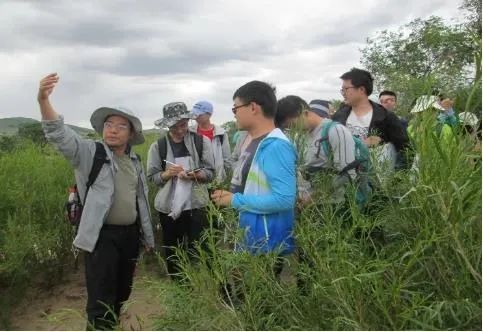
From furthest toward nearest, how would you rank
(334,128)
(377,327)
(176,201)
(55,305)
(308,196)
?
(55,305), (176,201), (334,128), (308,196), (377,327)

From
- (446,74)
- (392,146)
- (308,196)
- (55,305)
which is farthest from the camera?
(55,305)

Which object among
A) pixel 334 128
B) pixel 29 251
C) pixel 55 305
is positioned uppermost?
pixel 334 128

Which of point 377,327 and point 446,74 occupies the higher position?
point 446,74

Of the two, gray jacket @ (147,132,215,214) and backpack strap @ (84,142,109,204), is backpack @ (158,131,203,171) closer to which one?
gray jacket @ (147,132,215,214)

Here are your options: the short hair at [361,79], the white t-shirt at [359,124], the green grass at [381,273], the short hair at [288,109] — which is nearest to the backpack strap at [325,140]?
the short hair at [288,109]

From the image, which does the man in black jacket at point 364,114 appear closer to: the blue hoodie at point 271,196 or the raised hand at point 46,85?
the blue hoodie at point 271,196

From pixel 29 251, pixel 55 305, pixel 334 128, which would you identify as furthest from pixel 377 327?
pixel 55 305

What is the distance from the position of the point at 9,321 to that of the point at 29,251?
626 millimetres

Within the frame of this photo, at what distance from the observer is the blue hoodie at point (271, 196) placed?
82.8 inches

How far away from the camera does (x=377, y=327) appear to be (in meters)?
A: 1.36

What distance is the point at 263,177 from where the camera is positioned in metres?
2.19

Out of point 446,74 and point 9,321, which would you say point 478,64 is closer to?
point 446,74

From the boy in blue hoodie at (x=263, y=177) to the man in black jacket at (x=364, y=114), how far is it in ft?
3.94

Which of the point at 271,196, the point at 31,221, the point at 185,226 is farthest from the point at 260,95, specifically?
the point at 31,221
